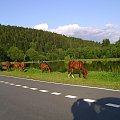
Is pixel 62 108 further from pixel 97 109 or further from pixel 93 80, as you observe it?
pixel 93 80

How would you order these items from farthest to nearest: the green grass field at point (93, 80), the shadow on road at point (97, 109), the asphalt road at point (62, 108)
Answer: the green grass field at point (93, 80) < the asphalt road at point (62, 108) < the shadow on road at point (97, 109)

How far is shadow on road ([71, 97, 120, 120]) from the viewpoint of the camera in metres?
7.92

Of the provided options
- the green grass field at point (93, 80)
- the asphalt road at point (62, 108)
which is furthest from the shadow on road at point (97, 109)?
the green grass field at point (93, 80)

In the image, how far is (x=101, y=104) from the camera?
9875 millimetres

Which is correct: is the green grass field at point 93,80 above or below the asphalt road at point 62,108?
above

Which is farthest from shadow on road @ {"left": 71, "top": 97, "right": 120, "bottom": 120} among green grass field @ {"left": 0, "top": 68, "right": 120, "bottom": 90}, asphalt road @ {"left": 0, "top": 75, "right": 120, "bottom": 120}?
green grass field @ {"left": 0, "top": 68, "right": 120, "bottom": 90}

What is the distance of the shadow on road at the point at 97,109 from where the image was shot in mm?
7922

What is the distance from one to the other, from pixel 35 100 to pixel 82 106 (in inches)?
94.2

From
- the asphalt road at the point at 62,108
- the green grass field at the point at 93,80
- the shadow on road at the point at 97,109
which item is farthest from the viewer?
the green grass field at the point at 93,80

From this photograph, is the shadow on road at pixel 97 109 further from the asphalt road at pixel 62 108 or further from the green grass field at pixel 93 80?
the green grass field at pixel 93 80

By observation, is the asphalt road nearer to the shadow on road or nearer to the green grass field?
the shadow on road

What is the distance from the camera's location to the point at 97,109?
29.5ft

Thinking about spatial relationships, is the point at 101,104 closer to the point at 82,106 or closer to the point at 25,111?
→ the point at 82,106

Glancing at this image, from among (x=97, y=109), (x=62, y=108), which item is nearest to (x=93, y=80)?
(x=62, y=108)
